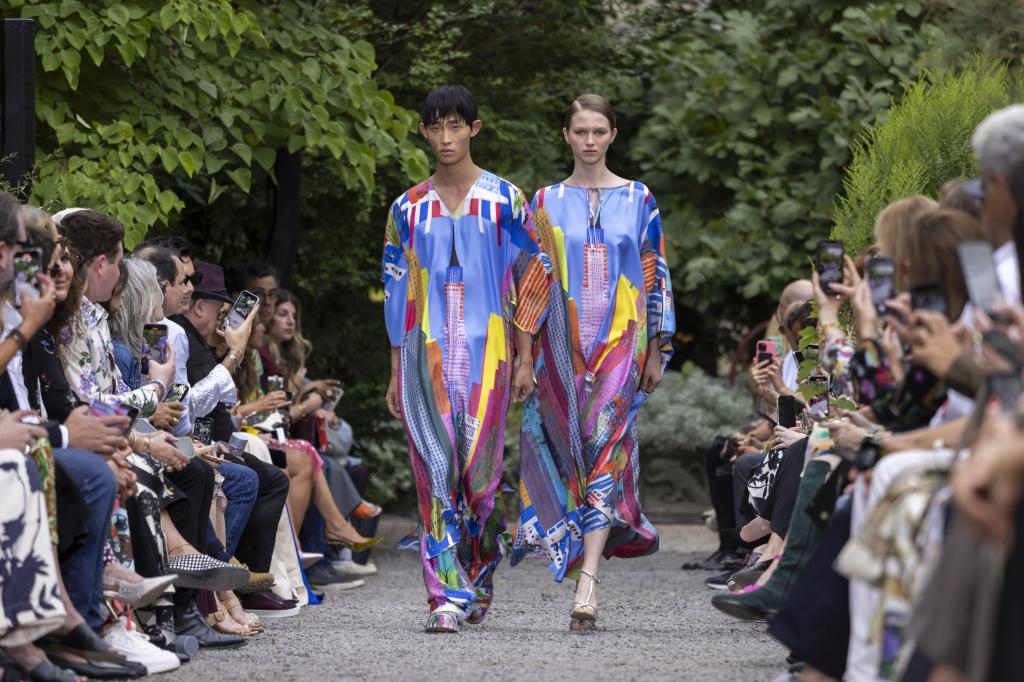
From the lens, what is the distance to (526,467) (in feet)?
24.9

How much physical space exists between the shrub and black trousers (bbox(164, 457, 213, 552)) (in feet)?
9.02

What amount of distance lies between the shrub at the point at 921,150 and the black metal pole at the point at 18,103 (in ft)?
10.8

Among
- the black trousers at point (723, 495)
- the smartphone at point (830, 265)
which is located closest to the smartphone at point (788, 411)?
the smartphone at point (830, 265)

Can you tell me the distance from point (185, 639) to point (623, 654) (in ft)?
4.94

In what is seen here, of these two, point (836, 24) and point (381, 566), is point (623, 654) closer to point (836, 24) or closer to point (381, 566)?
point (381, 566)

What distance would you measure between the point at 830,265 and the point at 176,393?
2768 mm

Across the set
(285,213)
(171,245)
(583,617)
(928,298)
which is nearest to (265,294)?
(285,213)

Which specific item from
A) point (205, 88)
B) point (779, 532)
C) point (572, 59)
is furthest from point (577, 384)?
point (572, 59)

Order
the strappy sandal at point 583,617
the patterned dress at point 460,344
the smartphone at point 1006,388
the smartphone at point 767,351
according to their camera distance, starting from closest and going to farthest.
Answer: the smartphone at point 1006,388 → the strappy sandal at point 583,617 → the patterned dress at point 460,344 → the smartphone at point 767,351

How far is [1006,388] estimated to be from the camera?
3582 mm

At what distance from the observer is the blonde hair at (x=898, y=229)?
466 centimetres

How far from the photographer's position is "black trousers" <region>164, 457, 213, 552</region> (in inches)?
254

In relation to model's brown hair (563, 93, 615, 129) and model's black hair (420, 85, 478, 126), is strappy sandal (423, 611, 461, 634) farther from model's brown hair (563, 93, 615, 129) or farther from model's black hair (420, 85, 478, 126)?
model's brown hair (563, 93, 615, 129)

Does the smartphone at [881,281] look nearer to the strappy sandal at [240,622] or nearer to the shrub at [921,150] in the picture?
the shrub at [921,150]
